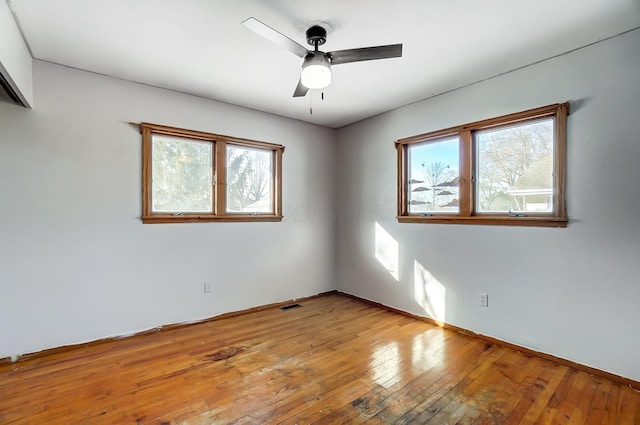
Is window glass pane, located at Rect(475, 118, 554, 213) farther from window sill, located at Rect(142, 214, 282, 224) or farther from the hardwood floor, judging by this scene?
window sill, located at Rect(142, 214, 282, 224)

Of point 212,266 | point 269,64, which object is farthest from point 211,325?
point 269,64

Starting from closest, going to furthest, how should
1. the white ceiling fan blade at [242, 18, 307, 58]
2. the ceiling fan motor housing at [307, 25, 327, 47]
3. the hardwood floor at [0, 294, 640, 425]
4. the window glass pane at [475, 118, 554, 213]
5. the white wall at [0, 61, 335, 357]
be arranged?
the white ceiling fan blade at [242, 18, 307, 58]
the hardwood floor at [0, 294, 640, 425]
the ceiling fan motor housing at [307, 25, 327, 47]
the white wall at [0, 61, 335, 357]
the window glass pane at [475, 118, 554, 213]

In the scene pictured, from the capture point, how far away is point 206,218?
11.2 feet

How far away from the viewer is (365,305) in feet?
13.3

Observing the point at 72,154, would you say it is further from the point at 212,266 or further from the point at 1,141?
the point at 212,266

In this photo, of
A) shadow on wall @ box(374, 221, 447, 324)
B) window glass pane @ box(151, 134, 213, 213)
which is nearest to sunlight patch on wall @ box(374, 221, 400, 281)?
shadow on wall @ box(374, 221, 447, 324)

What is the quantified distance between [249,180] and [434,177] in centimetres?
232

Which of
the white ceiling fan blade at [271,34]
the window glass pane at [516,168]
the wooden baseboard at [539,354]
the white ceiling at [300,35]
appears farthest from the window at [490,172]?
the white ceiling fan blade at [271,34]

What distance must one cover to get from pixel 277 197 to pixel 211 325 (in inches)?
69.9

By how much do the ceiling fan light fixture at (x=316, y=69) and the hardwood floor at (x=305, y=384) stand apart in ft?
7.23

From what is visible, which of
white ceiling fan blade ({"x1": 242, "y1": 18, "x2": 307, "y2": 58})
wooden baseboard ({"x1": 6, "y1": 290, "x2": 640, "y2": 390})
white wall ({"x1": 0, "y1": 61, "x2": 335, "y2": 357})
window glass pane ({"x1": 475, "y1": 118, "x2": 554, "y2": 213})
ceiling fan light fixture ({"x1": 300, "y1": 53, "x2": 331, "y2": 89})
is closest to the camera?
white ceiling fan blade ({"x1": 242, "y1": 18, "x2": 307, "y2": 58})

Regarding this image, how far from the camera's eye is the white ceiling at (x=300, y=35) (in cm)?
192

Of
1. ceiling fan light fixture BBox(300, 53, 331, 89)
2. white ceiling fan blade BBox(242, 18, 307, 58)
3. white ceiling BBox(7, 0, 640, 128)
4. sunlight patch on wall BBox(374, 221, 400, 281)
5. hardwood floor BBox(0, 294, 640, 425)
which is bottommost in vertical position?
hardwood floor BBox(0, 294, 640, 425)

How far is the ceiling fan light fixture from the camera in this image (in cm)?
198
